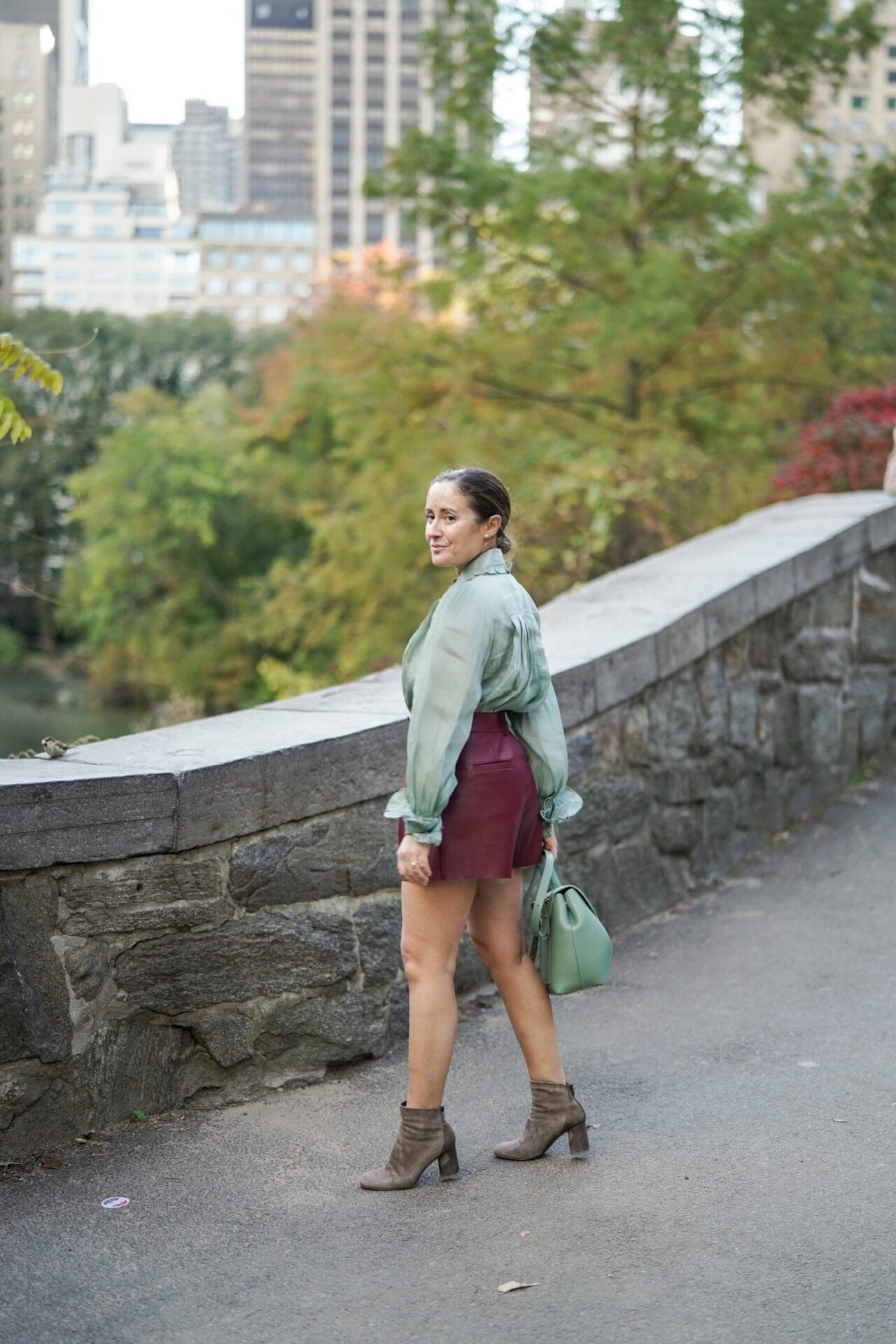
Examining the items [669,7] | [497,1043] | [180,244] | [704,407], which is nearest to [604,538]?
[704,407]

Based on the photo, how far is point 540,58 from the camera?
14172 millimetres

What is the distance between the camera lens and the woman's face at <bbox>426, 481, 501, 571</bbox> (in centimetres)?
356

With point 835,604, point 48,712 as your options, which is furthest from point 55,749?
point 48,712

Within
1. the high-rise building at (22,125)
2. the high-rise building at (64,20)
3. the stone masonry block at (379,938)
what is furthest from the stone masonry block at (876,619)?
the high-rise building at (64,20)

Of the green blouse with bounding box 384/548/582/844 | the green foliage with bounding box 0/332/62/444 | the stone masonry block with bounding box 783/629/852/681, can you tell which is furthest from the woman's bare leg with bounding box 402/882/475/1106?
the stone masonry block with bounding box 783/629/852/681

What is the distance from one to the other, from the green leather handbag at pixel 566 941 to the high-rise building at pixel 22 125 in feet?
457

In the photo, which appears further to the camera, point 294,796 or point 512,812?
point 294,796

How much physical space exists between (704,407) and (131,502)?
80.1 feet

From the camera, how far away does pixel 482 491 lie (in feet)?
11.8

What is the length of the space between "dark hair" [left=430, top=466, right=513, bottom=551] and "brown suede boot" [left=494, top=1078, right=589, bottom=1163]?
131 cm

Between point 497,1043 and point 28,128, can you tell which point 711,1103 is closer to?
point 497,1043

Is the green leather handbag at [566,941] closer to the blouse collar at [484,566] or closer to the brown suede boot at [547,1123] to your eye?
the brown suede boot at [547,1123]

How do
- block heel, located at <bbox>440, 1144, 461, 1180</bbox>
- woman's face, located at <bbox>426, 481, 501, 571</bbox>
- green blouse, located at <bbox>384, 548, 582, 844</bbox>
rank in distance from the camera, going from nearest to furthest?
green blouse, located at <bbox>384, 548, 582, 844</bbox> → woman's face, located at <bbox>426, 481, 501, 571</bbox> → block heel, located at <bbox>440, 1144, 461, 1180</bbox>

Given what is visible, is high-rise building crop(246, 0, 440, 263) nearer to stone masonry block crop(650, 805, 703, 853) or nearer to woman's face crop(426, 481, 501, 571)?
stone masonry block crop(650, 805, 703, 853)
